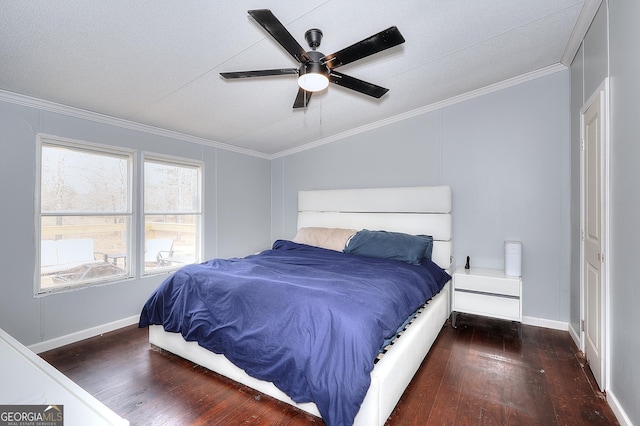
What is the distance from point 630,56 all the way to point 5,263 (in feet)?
15.8

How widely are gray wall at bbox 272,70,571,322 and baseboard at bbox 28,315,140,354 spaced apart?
364cm

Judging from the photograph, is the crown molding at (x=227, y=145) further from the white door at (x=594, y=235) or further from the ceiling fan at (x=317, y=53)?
the ceiling fan at (x=317, y=53)

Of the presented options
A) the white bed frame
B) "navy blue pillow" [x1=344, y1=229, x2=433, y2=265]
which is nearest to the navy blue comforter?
the white bed frame

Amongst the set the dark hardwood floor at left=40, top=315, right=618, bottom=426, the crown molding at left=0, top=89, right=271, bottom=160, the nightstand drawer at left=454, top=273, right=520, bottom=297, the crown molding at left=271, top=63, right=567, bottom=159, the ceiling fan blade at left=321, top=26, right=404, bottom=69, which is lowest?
the dark hardwood floor at left=40, top=315, right=618, bottom=426

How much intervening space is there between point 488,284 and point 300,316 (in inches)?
91.2

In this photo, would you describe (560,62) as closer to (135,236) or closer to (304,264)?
(304,264)

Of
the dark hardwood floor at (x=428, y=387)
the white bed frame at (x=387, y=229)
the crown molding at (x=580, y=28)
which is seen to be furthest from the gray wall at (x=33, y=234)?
the crown molding at (x=580, y=28)

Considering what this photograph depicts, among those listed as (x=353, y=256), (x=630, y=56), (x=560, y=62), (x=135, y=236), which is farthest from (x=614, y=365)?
(x=135, y=236)

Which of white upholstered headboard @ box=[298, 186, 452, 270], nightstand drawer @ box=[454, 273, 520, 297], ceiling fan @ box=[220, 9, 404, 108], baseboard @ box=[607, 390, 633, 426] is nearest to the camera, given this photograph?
ceiling fan @ box=[220, 9, 404, 108]

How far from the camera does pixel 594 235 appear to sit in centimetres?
229

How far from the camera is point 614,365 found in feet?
6.28

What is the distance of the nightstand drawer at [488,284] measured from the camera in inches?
119

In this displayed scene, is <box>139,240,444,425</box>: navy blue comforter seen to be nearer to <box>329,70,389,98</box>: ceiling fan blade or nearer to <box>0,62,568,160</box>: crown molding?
<box>329,70,389,98</box>: ceiling fan blade

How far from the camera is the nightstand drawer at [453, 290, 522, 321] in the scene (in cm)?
303
